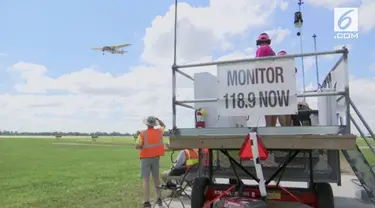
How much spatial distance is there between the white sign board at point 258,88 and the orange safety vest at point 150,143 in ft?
11.4

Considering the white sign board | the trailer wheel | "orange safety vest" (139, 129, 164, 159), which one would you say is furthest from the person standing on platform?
the trailer wheel

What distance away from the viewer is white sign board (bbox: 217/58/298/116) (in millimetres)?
5789

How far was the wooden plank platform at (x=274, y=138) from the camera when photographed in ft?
17.6

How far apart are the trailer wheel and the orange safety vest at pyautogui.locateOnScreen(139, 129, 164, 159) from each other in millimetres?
3912

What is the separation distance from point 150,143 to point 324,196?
13.6ft

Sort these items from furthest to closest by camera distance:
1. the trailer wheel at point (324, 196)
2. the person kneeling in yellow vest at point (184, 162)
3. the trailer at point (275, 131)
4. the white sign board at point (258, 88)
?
the person kneeling in yellow vest at point (184, 162), the trailer wheel at point (324, 196), the white sign board at point (258, 88), the trailer at point (275, 131)

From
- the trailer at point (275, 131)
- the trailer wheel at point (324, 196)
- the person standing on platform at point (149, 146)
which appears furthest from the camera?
the person standing on platform at point (149, 146)

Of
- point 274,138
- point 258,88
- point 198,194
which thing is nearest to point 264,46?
point 258,88

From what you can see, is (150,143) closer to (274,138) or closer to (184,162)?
(184,162)

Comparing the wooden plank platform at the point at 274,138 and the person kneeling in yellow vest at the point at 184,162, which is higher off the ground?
the wooden plank platform at the point at 274,138

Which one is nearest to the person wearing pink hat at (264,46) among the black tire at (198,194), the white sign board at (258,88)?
the white sign board at (258,88)

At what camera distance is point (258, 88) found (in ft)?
19.4

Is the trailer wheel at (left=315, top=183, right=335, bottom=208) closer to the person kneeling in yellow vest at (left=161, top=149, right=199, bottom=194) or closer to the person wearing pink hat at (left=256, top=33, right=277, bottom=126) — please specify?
the person wearing pink hat at (left=256, top=33, right=277, bottom=126)

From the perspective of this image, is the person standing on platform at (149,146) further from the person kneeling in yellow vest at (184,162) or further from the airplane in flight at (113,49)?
the airplane in flight at (113,49)
